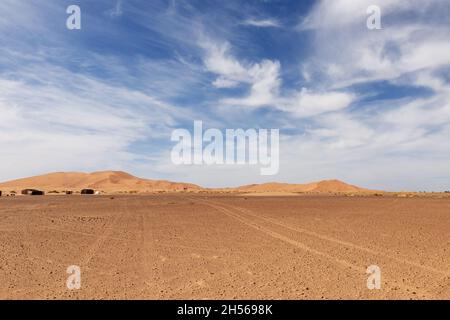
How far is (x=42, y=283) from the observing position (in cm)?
780

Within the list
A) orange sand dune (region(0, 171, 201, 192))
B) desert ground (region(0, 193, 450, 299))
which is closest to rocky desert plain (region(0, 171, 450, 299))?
desert ground (region(0, 193, 450, 299))

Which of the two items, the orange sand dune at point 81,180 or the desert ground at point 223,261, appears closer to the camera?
the desert ground at point 223,261

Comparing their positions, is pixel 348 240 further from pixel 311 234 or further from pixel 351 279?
pixel 351 279

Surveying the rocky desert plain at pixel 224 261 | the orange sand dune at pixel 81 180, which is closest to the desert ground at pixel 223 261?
the rocky desert plain at pixel 224 261

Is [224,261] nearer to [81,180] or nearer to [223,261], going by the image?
[223,261]

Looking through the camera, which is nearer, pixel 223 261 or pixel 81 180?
pixel 223 261

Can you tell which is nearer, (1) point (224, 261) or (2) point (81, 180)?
(1) point (224, 261)

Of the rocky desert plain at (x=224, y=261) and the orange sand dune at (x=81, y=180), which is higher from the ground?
the orange sand dune at (x=81, y=180)

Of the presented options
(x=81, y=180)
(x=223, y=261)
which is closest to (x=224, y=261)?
(x=223, y=261)

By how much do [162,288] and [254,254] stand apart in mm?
3974

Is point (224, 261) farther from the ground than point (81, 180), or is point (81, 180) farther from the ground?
point (81, 180)

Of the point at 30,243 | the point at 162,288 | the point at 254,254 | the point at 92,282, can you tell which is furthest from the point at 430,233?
the point at 30,243

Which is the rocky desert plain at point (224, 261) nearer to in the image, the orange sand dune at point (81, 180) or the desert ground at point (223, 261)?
the desert ground at point (223, 261)

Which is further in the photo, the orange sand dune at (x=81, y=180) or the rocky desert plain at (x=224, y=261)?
the orange sand dune at (x=81, y=180)
